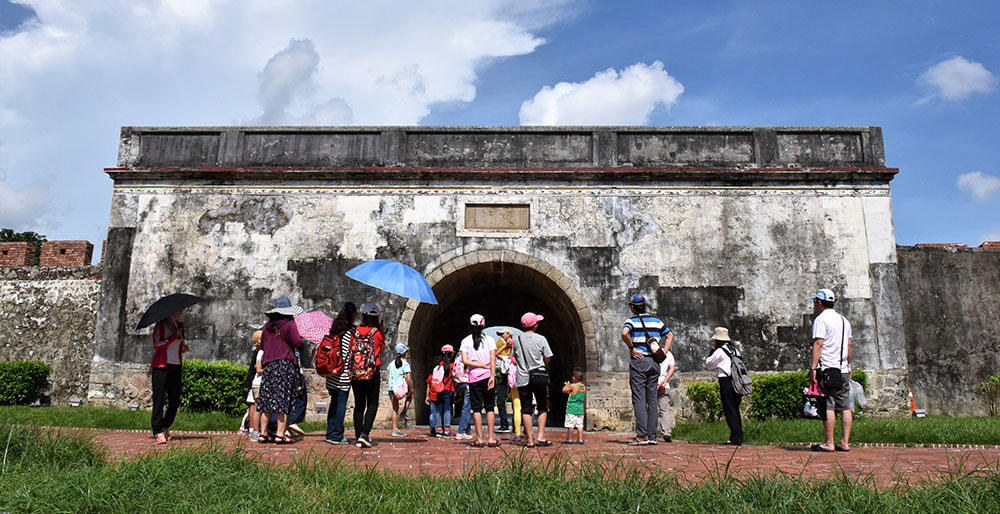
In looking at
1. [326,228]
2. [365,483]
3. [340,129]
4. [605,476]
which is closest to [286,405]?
[365,483]

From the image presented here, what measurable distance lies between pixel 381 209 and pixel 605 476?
9.27 metres

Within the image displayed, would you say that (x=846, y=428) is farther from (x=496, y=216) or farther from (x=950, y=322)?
(x=950, y=322)

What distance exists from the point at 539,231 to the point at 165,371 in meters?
7.31

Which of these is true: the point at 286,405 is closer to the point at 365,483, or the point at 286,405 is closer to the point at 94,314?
the point at 365,483

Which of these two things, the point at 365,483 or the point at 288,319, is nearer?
the point at 365,483

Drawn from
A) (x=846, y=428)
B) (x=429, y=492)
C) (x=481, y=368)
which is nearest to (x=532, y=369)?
(x=481, y=368)

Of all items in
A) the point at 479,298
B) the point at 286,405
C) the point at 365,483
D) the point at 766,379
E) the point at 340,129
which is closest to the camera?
the point at 365,483

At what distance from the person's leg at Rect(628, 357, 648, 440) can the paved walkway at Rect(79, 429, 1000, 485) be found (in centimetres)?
28

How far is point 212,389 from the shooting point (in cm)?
1171

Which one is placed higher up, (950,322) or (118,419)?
(950,322)

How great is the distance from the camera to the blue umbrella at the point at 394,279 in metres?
8.15

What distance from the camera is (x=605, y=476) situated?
459 cm

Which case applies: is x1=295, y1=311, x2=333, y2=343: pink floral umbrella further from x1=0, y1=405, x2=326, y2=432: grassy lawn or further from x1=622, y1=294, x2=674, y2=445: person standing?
x1=622, y1=294, x2=674, y2=445: person standing

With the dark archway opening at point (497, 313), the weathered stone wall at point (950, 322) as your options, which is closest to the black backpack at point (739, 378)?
the dark archway opening at point (497, 313)
